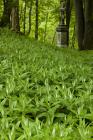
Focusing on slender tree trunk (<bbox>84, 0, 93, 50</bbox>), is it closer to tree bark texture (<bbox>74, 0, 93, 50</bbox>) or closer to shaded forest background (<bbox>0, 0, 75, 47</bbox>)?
tree bark texture (<bbox>74, 0, 93, 50</bbox>)

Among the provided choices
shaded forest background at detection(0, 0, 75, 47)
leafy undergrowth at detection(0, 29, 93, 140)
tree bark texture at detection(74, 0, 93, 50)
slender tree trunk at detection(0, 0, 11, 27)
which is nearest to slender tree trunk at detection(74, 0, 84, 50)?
tree bark texture at detection(74, 0, 93, 50)

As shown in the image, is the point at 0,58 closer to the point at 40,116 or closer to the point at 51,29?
the point at 40,116

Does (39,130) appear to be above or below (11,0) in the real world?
below

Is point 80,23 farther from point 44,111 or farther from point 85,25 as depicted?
point 44,111

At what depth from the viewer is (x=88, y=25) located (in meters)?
20.5

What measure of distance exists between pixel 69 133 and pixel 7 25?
21046mm

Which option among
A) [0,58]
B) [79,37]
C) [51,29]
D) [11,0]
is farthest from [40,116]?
[51,29]

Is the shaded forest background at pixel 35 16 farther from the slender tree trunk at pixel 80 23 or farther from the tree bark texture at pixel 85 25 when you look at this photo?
the tree bark texture at pixel 85 25

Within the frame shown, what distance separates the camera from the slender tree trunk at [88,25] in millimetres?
20312

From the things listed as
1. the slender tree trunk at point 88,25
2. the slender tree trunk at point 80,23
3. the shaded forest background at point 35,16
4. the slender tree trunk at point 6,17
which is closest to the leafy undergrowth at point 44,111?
the slender tree trunk at point 88,25

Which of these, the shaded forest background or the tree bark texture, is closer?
the tree bark texture

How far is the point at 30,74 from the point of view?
5.18 m

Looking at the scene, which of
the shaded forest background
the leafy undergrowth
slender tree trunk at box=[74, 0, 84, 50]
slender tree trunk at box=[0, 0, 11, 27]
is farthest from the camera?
slender tree trunk at box=[0, 0, 11, 27]

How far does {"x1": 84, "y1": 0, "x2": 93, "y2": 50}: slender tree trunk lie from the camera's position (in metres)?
20.3
